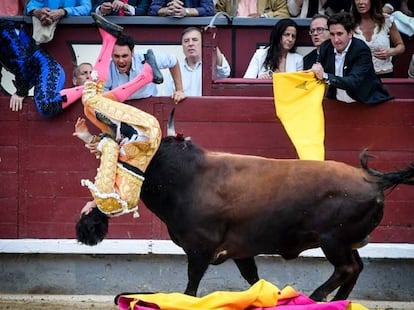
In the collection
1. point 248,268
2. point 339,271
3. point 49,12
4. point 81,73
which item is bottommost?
point 248,268

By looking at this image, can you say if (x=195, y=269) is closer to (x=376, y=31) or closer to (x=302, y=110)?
(x=302, y=110)

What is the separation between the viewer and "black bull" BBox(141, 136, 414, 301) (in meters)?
6.39

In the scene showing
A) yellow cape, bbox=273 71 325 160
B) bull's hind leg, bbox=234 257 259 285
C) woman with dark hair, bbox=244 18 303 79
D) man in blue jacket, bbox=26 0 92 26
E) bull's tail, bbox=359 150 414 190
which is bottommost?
bull's hind leg, bbox=234 257 259 285

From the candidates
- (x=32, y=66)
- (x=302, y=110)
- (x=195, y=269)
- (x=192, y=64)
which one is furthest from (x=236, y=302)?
(x=192, y=64)

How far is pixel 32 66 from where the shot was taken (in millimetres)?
7559

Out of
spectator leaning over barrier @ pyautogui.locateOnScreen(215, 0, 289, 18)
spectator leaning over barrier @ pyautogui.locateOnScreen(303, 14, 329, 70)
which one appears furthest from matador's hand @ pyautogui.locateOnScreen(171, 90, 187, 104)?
spectator leaning over barrier @ pyautogui.locateOnScreen(215, 0, 289, 18)

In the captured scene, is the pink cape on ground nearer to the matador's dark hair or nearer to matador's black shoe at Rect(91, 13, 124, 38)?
the matador's dark hair

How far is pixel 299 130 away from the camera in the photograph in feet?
24.0

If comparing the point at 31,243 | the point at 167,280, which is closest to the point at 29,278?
the point at 31,243

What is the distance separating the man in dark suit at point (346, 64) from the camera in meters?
7.16

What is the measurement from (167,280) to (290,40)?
6.11ft

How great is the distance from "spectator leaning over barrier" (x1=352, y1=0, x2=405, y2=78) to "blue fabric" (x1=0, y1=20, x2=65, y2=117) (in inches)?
82.0

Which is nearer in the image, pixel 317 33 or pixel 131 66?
pixel 131 66

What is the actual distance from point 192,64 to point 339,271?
2.21m
